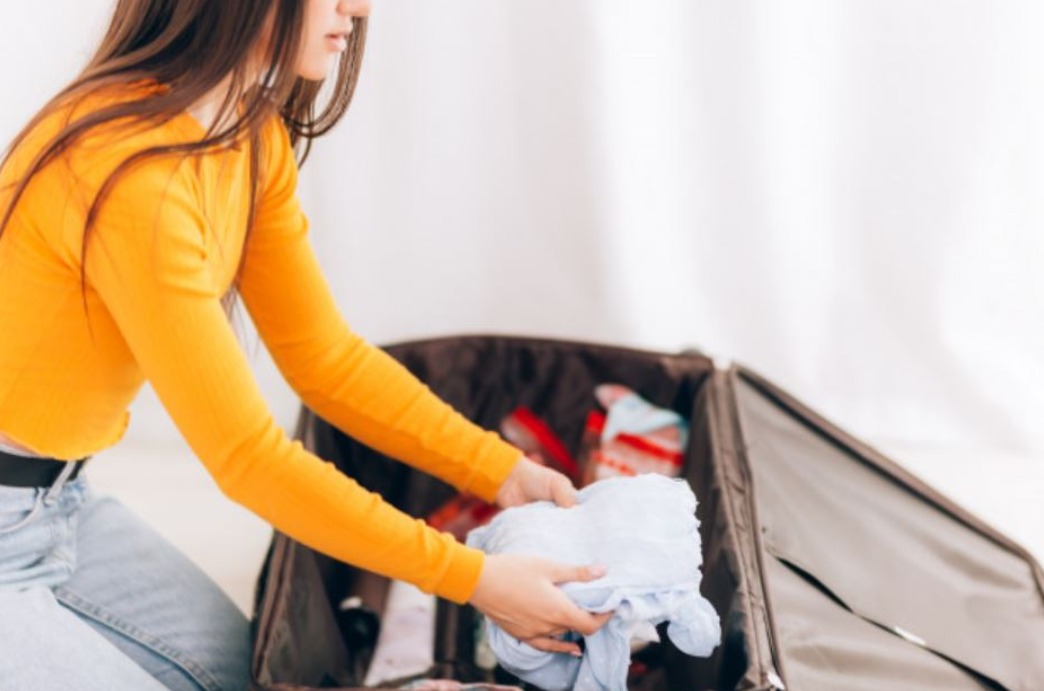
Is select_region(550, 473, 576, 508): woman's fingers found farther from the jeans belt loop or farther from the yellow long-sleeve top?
the jeans belt loop

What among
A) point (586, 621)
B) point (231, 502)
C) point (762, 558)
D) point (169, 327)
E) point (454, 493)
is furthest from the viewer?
point (231, 502)

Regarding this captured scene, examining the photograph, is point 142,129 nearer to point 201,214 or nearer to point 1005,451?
point 201,214

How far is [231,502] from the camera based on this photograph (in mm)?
1611

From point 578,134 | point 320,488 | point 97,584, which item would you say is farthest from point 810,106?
point 97,584

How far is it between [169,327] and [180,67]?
0.20m

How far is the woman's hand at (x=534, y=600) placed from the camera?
98cm

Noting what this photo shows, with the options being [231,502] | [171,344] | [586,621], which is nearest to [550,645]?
[586,621]

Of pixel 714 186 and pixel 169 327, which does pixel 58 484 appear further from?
pixel 714 186

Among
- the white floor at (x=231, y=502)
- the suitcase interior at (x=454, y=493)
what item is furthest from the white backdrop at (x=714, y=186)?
the suitcase interior at (x=454, y=493)

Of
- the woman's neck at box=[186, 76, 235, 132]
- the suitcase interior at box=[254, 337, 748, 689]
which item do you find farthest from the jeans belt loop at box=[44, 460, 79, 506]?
the woman's neck at box=[186, 76, 235, 132]

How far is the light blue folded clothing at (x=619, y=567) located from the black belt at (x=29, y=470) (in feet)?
1.26

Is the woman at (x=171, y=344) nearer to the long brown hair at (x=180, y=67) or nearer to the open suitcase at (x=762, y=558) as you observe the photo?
the long brown hair at (x=180, y=67)

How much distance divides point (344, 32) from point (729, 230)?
787 mm

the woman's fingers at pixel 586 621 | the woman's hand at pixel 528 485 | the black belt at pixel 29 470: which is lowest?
the woman's fingers at pixel 586 621
